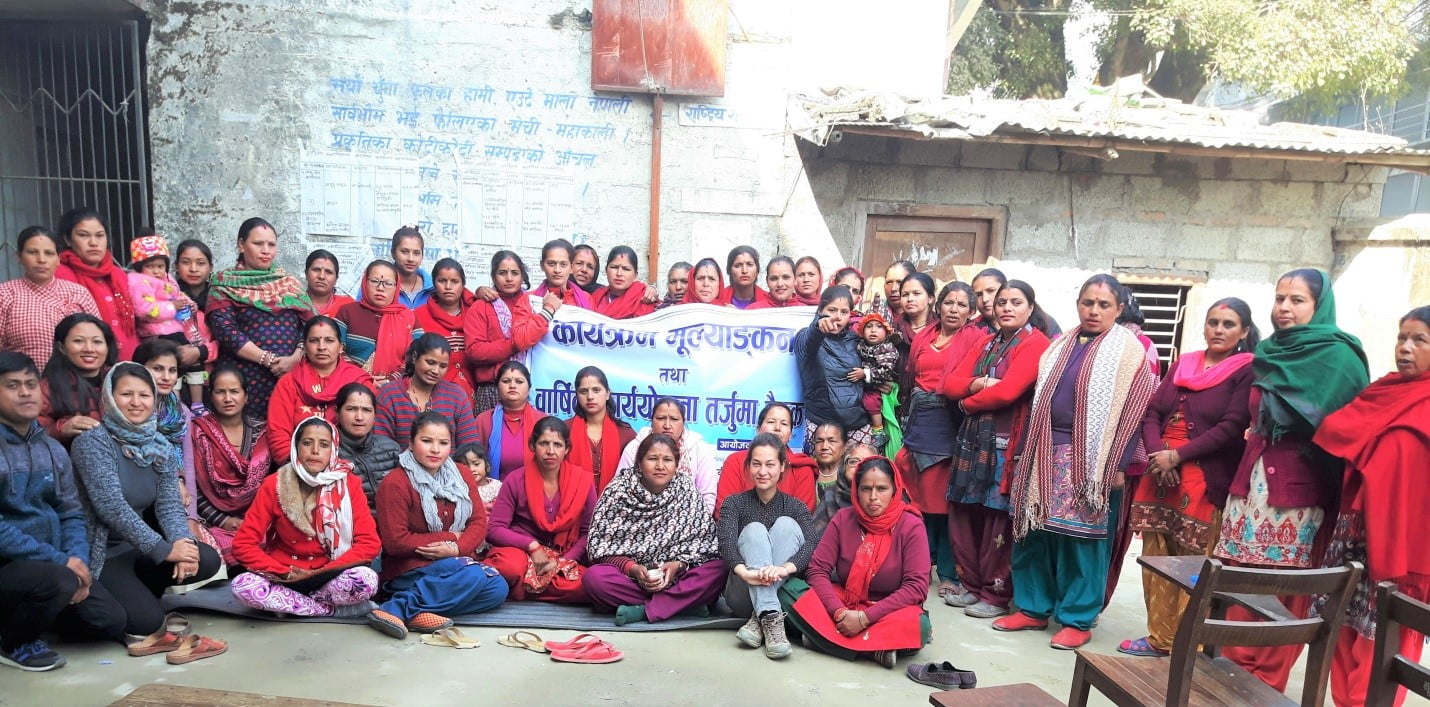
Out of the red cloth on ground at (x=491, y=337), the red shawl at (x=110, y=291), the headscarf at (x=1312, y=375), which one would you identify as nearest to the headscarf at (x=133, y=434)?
the red shawl at (x=110, y=291)

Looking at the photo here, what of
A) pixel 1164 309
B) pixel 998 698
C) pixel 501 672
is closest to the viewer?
pixel 998 698

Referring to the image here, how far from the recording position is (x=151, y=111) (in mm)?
6586

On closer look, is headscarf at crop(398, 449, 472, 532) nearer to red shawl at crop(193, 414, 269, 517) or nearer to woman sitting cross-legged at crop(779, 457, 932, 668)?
red shawl at crop(193, 414, 269, 517)

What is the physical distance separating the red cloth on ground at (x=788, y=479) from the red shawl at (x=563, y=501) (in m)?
0.68

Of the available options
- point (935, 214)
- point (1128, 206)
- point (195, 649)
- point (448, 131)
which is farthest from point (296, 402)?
point (1128, 206)

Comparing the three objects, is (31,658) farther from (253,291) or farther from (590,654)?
(590,654)

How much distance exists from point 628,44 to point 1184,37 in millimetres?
10768

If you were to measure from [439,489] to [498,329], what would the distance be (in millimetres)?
1160

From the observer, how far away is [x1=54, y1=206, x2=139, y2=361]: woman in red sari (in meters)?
4.28

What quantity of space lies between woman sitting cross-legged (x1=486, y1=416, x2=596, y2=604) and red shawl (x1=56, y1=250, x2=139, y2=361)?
6.42 feet

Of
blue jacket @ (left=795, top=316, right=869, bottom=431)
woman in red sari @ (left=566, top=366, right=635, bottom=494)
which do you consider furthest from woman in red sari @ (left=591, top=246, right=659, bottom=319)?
blue jacket @ (left=795, top=316, right=869, bottom=431)

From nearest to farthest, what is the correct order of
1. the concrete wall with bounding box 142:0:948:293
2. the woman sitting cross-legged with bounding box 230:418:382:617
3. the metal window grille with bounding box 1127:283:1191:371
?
1. the woman sitting cross-legged with bounding box 230:418:382:617
2. the concrete wall with bounding box 142:0:948:293
3. the metal window grille with bounding box 1127:283:1191:371

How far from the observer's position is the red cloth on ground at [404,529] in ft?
13.3

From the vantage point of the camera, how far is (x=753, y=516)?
4.19 m
